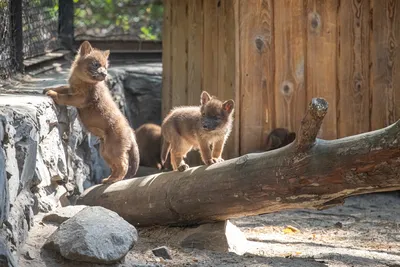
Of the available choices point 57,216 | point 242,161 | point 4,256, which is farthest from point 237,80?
point 4,256

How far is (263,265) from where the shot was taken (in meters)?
6.91

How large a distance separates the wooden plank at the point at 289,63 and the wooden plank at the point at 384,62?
0.93 meters

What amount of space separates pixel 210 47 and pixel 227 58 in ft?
1.63

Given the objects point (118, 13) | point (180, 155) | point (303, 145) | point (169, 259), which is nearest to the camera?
point (303, 145)

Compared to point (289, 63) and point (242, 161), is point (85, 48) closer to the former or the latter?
point (242, 161)

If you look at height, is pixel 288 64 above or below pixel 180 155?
above

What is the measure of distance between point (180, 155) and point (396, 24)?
374cm

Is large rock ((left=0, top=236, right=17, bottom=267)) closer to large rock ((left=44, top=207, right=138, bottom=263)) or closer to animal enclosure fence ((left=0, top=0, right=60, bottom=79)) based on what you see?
large rock ((left=44, top=207, right=138, bottom=263))

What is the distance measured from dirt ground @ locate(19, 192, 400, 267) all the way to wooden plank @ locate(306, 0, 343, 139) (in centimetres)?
131

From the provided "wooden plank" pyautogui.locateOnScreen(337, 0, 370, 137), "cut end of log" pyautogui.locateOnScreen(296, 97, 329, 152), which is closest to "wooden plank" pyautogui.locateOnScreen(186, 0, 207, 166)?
"wooden plank" pyautogui.locateOnScreen(337, 0, 370, 137)

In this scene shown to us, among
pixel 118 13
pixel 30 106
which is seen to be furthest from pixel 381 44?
pixel 118 13

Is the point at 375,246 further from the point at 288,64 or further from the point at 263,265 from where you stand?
the point at 288,64

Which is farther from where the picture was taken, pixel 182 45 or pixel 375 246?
pixel 182 45

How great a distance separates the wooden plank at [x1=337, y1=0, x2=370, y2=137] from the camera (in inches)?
424
